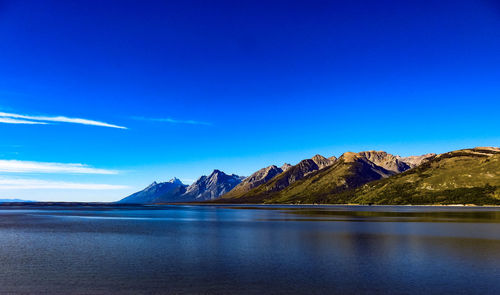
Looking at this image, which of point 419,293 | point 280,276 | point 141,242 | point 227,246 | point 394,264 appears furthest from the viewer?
point 141,242

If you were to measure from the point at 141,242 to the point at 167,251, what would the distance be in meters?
13.8

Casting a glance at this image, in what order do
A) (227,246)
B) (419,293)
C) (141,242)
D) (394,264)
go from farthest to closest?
(141,242) → (227,246) → (394,264) → (419,293)

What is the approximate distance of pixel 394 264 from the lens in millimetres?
42531

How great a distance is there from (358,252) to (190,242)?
30.3 m

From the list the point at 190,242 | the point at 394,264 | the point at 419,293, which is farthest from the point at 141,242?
the point at 419,293

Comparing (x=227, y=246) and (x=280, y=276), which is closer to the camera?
(x=280, y=276)

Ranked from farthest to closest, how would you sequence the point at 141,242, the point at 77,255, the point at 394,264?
the point at 141,242
the point at 77,255
the point at 394,264

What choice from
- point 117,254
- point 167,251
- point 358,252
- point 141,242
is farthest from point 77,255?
point 358,252

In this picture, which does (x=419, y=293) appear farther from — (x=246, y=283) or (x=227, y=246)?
(x=227, y=246)

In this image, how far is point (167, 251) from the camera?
53562 millimetres

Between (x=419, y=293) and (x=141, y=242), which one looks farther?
(x=141, y=242)

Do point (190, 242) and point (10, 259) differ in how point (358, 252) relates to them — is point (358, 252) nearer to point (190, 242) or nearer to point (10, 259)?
point (190, 242)

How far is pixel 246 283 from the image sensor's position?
3322 centimetres

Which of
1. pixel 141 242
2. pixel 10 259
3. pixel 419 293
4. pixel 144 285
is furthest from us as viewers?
pixel 141 242
